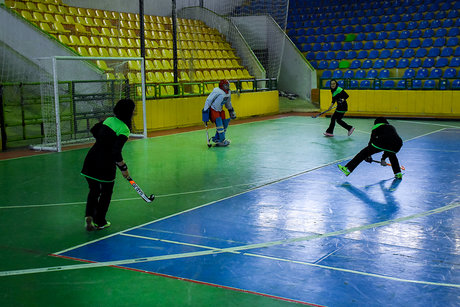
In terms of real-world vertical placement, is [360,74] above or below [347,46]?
below

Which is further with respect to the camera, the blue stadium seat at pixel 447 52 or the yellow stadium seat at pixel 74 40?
the blue stadium seat at pixel 447 52

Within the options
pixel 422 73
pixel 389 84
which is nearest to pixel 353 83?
pixel 389 84

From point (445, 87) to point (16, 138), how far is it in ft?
53.5

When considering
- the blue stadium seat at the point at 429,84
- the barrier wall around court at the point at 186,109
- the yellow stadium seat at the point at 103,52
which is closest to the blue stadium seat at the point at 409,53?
the blue stadium seat at the point at 429,84

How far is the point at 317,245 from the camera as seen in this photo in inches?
252

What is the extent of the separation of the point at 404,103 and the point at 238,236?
57.0ft

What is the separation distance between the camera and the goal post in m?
14.2

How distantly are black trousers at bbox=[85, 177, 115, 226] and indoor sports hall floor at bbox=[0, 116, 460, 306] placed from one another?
0.21m

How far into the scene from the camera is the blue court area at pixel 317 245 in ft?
17.0

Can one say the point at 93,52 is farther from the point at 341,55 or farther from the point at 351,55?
the point at 351,55

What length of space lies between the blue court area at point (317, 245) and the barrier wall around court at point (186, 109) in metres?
9.06

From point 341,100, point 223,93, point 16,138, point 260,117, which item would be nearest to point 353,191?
point 223,93

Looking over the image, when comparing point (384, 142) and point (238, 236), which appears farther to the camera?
point (384, 142)

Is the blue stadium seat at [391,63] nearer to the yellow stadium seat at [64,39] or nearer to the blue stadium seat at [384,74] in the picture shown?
the blue stadium seat at [384,74]
